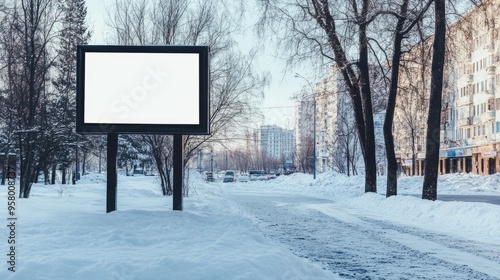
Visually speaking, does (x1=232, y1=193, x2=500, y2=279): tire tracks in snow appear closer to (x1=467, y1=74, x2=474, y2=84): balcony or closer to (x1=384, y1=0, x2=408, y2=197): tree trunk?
(x1=384, y1=0, x2=408, y2=197): tree trunk

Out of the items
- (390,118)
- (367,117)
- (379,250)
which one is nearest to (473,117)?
(367,117)

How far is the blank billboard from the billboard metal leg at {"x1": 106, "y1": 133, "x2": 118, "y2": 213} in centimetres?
48

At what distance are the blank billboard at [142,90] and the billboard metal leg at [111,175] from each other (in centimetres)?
48

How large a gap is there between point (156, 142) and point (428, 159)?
10.7 metres

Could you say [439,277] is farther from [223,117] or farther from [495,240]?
[223,117]

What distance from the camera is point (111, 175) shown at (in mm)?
14188

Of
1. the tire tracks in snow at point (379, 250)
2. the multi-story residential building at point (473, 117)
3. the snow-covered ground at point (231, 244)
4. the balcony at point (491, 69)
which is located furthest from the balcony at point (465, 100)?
the tire tracks in snow at point (379, 250)

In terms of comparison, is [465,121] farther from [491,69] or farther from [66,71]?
[66,71]

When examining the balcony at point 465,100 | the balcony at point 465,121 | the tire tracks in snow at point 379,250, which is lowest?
the tire tracks in snow at point 379,250

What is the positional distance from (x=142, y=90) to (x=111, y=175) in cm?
220

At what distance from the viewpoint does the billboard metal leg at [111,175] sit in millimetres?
13977

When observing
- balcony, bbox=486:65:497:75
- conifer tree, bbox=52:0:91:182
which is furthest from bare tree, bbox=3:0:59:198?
balcony, bbox=486:65:497:75

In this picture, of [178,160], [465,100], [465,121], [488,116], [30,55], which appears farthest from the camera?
[465,100]

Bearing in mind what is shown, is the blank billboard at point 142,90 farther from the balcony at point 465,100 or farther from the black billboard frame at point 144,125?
the balcony at point 465,100
